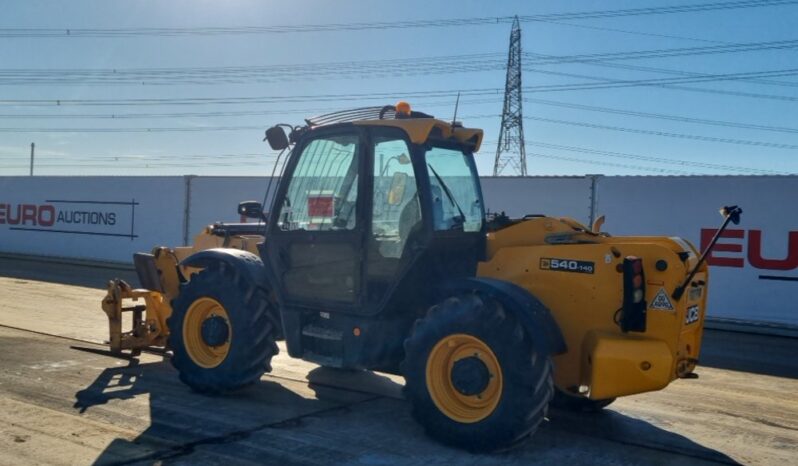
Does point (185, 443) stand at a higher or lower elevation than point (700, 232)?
lower

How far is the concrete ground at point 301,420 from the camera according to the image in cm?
526

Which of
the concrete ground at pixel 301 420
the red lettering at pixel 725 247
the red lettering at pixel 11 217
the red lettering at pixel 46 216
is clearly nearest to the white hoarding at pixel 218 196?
the red lettering at pixel 46 216

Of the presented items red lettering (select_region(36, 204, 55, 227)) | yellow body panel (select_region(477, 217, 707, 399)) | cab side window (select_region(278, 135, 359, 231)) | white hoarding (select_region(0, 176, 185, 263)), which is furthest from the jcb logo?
red lettering (select_region(36, 204, 55, 227))

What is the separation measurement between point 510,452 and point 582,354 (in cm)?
91

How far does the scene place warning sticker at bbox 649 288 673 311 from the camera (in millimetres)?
5422

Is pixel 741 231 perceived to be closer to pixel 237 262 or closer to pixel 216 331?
pixel 237 262

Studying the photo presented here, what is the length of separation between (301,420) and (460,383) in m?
1.45

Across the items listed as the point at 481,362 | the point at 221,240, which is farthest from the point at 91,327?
the point at 481,362

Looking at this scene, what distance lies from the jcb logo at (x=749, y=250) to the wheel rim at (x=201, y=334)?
30.4 ft

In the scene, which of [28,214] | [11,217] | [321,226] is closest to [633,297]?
[321,226]

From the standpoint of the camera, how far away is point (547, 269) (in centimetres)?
583

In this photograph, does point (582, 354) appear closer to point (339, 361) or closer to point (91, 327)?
point (339, 361)

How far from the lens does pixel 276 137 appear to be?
664 centimetres

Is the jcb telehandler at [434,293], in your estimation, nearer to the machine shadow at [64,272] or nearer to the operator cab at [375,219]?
the operator cab at [375,219]
